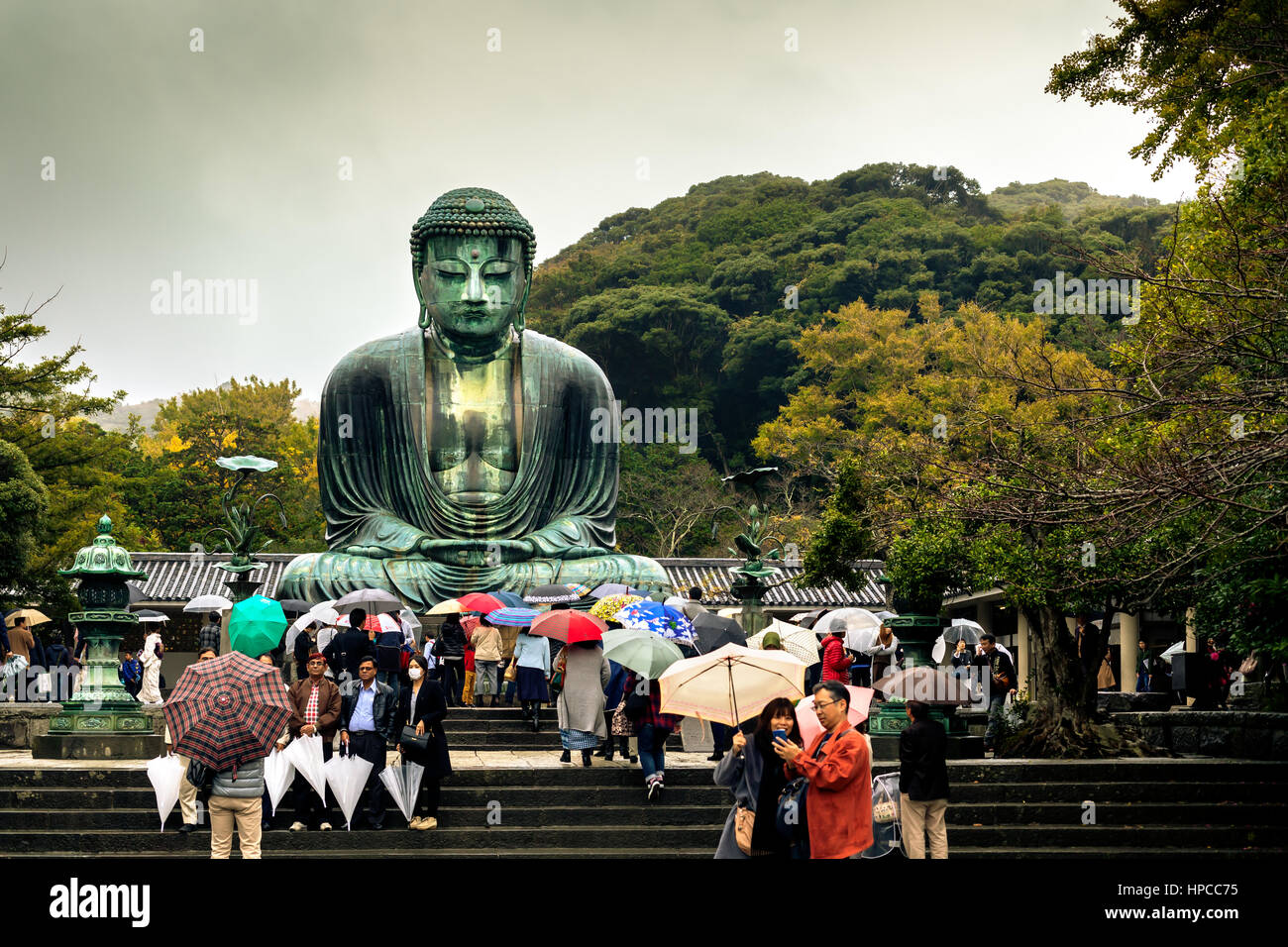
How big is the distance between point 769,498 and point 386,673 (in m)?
24.2

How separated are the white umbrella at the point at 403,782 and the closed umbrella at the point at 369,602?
535 centimetres

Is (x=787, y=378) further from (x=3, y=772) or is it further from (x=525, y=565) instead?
(x=3, y=772)

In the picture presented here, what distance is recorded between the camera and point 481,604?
50.5 feet

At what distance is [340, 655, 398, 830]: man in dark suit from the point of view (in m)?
10.3

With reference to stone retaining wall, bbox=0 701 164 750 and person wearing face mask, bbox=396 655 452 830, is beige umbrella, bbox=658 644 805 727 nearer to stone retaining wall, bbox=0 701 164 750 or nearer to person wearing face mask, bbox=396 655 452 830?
person wearing face mask, bbox=396 655 452 830

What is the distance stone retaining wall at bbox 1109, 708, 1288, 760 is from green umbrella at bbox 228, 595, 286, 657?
7.30m

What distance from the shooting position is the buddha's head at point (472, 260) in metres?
19.1

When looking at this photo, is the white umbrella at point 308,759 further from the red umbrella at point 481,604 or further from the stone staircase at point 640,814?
the red umbrella at point 481,604

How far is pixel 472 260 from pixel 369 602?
212 inches

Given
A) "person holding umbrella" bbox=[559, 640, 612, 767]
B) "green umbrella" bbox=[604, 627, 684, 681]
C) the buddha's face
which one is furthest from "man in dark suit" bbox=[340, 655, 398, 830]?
the buddha's face

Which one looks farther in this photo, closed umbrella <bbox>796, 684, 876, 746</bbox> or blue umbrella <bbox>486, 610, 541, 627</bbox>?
blue umbrella <bbox>486, 610, 541, 627</bbox>

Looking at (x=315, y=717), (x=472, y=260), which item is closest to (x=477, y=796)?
(x=315, y=717)

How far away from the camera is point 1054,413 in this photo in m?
26.9
